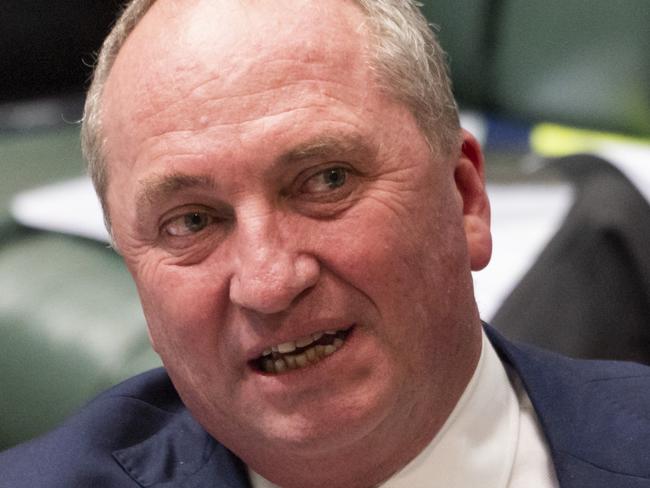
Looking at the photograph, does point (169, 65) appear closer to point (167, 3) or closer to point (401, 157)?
point (167, 3)

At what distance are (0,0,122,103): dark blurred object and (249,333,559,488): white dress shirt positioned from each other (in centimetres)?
212

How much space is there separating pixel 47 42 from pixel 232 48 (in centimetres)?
221

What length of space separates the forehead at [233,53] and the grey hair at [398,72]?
1.1 inches

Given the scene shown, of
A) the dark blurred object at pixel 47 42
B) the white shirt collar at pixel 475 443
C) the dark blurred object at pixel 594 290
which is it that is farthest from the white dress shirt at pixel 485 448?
the dark blurred object at pixel 47 42

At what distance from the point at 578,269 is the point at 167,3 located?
1099 mm

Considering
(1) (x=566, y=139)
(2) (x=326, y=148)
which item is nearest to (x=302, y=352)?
(2) (x=326, y=148)

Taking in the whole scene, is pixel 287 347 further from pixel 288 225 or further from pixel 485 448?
pixel 485 448

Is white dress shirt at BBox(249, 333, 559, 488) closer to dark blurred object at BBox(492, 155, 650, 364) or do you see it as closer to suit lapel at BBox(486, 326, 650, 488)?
suit lapel at BBox(486, 326, 650, 488)

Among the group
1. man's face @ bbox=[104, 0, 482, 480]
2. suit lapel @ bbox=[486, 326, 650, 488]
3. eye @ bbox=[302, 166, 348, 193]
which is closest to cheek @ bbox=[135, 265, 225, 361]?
man's face @ bbox=[104, 0, 482, 480]

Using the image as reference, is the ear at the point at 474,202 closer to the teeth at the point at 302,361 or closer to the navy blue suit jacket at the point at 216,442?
the navy blue suit jacket at the point at 216,442

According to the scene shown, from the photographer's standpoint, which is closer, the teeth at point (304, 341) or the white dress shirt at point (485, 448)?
the teeth at point (304, 341)

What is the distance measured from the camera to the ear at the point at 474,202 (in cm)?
119

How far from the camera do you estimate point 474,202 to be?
3.99 ft

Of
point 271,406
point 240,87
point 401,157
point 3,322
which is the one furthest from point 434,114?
point 3,322
